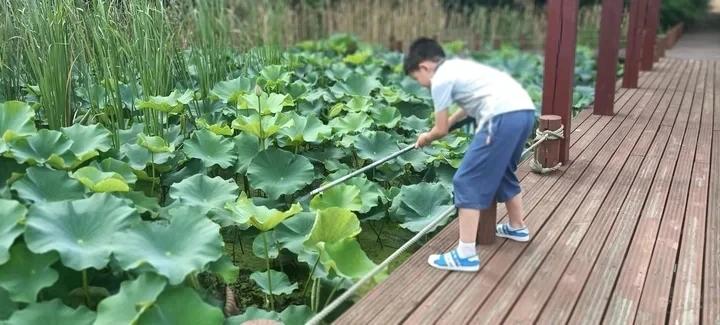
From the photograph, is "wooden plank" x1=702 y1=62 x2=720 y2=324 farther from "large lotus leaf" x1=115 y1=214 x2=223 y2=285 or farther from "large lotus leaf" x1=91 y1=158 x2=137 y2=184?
"large lotus leaf" x1=91 y1=158 x2=137 y2=184

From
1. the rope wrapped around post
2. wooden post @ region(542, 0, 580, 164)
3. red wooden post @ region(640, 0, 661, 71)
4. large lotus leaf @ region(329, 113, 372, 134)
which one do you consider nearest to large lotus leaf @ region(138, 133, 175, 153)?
large lotus leaf @ region(329, 113, 372, 134)

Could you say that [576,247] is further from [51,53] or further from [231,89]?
[51,53]

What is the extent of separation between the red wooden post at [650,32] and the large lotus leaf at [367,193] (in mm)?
5664

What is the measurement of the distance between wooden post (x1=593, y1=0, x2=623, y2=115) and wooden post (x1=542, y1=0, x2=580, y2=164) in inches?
57.0

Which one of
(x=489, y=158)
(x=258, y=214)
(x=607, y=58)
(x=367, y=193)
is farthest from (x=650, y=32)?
(x=258, y=214)

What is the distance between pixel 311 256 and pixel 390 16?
732cm

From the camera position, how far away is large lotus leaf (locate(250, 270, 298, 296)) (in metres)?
2.32

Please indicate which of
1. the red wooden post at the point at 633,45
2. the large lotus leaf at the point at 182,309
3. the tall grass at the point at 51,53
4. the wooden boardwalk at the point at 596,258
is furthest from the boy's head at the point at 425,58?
the red wooden post at the point at 633,45

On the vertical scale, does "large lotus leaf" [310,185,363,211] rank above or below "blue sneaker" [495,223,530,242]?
above

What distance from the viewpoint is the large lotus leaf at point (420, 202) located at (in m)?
2.81

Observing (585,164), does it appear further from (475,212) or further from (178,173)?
(178,173)

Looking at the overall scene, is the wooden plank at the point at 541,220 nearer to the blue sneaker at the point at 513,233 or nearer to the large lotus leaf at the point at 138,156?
the blue sneaker at the point at 513,233

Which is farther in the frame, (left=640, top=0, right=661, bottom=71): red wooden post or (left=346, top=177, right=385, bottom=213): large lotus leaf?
(left=640, top=0, right=661, bottom=71): red wooden post

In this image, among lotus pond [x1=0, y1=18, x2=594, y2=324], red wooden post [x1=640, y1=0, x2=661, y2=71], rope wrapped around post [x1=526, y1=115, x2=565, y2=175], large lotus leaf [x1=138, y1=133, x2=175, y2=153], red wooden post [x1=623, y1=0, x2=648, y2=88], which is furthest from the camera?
red wooden post [x1=640, y1=0, x2=661, y2=71]
